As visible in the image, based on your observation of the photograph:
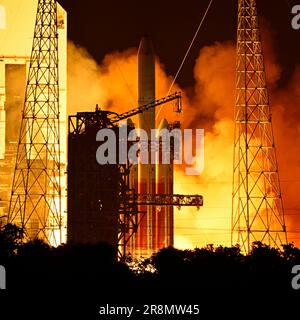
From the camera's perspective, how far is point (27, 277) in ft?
147

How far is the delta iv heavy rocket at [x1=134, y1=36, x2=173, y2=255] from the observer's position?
74375 mm

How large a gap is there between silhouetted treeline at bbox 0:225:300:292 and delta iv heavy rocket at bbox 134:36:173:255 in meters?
21.2

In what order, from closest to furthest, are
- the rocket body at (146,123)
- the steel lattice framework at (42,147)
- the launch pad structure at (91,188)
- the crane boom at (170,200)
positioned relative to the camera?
the steel lattice framework at (42,147)
the launch pad structure at (91,188)
the crane boom at (170,200)
the rocket body at (146,123)

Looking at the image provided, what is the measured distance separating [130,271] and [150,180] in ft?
90.0

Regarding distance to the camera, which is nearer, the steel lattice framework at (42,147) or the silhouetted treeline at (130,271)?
the silhouetted treeline at (130,271)

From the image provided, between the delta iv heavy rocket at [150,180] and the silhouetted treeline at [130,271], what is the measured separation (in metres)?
21.2

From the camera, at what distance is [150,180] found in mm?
75750

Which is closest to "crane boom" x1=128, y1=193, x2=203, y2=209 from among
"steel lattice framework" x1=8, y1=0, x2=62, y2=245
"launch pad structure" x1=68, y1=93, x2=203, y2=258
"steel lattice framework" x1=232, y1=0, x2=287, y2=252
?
"steel lattice framework" x1=232, y1=0, x2=287, y2=252

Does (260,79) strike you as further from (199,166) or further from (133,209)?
(199,166)

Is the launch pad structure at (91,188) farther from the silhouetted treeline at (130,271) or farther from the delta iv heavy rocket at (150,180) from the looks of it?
the delta iv heavy rocket at (150,180)

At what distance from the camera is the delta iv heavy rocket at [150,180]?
7438 cm

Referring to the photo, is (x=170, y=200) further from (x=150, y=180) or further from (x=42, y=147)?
(x=42, y=147)

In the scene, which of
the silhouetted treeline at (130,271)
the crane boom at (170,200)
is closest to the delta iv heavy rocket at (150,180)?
the crane boom at (170,200)
